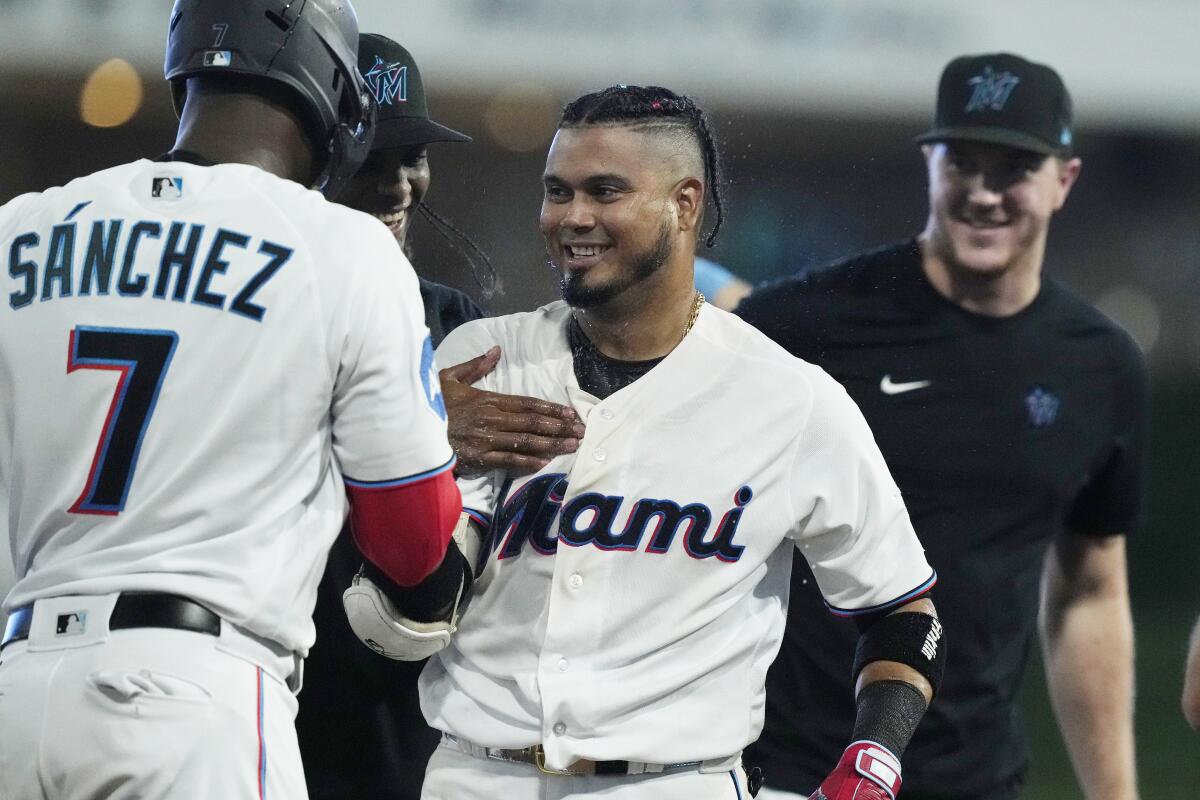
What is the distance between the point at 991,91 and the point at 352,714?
1.99m

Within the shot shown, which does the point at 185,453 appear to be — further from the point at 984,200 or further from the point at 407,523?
the point at 984,200

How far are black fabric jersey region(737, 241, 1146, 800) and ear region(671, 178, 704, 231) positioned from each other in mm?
563

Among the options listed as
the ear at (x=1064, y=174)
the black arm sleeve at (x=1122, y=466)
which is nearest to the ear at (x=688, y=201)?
the ear at (x=1064, y=174)

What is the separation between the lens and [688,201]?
2604 millimetres

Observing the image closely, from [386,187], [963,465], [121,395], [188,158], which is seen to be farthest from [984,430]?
[121,395]

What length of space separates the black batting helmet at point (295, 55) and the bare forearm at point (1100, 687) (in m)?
2.25

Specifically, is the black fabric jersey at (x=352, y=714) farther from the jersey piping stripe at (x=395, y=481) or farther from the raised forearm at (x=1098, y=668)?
the raised forearm at (x=1098, y=668)

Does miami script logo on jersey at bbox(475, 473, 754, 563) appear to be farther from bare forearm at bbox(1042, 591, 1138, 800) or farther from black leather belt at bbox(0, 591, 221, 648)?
bare forearm at bbox(1042, 591, 1138, 800)

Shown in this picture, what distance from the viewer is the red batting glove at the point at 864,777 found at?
2254 millimetres

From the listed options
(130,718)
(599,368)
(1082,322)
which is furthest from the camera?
(1082,322)

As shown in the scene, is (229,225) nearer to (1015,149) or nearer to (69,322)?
(69,322)

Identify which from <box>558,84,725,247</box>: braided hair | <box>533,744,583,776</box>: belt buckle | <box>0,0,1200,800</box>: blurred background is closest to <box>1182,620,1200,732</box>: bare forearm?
<box>533,744,583,776</box>: belt buckle

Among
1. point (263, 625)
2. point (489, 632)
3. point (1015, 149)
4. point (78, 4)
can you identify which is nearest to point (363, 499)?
point (263, 625)

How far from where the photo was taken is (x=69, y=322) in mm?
1950
